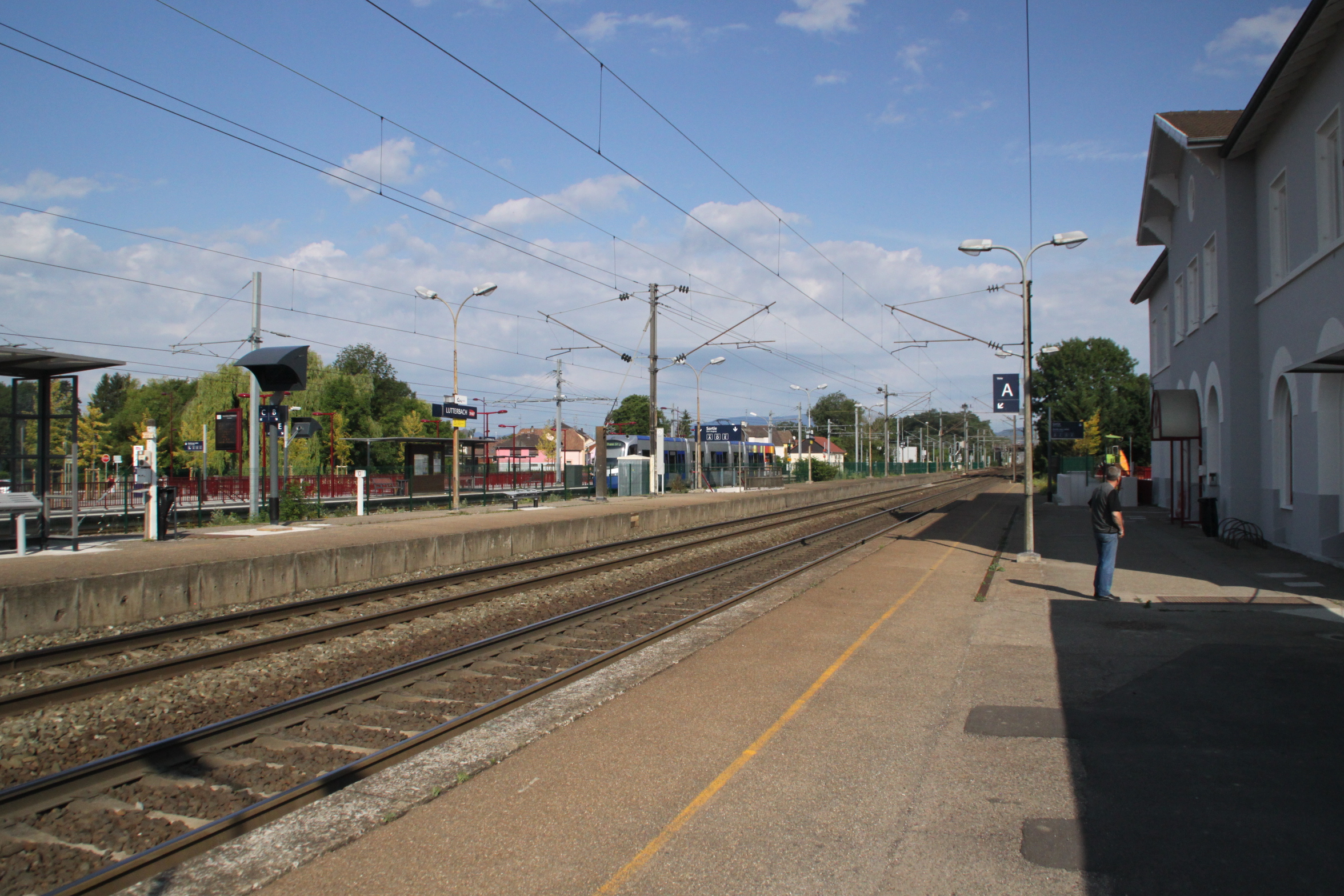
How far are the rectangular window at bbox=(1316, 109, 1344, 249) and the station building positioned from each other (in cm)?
3

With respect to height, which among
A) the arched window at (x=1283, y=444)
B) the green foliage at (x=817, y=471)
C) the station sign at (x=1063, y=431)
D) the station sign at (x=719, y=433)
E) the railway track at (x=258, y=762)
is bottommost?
the railway track at (x=258, y=762)

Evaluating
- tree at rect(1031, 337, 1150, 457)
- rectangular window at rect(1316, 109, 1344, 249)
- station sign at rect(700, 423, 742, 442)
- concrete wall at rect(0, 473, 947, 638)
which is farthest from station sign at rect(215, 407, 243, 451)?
tree at rect(1031, 337, 1150, 457)

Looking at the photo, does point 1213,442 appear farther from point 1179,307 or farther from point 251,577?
point 251,577

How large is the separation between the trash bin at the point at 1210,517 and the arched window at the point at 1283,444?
2.64 m

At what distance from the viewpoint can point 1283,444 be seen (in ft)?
56.5

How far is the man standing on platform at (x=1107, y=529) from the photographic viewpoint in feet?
38.2

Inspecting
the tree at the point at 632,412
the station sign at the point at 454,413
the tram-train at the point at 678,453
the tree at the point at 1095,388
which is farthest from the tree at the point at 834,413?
the station sign at the point at 454,413

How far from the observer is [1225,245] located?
60.4 feet

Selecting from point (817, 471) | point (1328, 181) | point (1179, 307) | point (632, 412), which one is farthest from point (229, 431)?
point (632, 412)

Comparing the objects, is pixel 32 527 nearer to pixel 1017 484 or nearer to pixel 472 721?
pixel 472 721

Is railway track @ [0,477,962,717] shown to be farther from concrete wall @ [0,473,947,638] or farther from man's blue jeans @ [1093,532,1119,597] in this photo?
man's blue jeans @ [1093,532,1119,597]

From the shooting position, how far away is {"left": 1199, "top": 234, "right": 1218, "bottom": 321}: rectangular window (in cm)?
2028

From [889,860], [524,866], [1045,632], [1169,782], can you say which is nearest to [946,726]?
[1169,782]

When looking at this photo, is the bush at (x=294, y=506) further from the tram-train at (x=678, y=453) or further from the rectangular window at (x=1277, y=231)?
the rectangular window at (x=1277, y=231)
